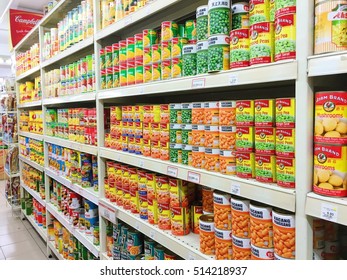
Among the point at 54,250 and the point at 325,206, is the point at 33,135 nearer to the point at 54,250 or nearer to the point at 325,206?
the point at 54,250

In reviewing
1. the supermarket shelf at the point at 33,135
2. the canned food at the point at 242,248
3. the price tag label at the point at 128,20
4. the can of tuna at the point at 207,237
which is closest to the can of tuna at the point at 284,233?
the canned food at the point at 242,248

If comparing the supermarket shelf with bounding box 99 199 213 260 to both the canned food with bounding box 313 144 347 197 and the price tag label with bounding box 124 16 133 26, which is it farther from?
the price tag label with bounding box 124 16 133 26

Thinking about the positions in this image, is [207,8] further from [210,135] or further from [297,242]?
[297,242]

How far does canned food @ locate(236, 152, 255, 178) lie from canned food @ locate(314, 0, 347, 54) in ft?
1.40

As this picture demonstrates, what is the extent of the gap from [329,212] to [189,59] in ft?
2.84

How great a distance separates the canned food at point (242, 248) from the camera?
118 cm

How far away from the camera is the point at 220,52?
47.8 inches

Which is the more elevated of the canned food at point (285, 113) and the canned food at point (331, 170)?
the canned food at point (285, 113)

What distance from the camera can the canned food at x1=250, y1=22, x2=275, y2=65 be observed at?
3.45 ft

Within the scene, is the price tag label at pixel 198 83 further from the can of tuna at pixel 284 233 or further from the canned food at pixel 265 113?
the can of tuna at pixel 284 233

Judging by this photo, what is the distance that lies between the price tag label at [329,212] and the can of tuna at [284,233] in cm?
12

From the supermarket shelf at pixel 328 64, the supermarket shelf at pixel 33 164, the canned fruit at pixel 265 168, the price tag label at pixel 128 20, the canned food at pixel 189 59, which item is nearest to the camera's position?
the supermarket shelf at pixel 328 64

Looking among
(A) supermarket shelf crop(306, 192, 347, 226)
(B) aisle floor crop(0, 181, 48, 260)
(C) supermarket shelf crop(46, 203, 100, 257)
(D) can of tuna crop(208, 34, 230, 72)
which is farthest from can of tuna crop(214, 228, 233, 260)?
(B) aisle floor crop(0, 181, 48, 260)

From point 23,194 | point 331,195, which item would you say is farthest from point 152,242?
point 23,194
